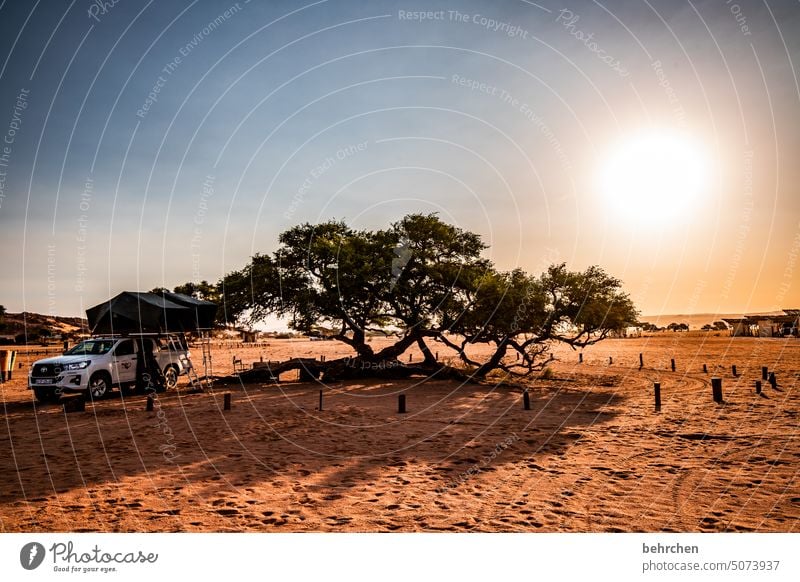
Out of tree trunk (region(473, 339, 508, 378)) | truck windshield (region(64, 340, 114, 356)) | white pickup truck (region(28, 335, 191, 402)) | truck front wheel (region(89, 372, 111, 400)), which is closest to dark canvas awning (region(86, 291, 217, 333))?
truck windshield (region(64, 340, 114, 356))

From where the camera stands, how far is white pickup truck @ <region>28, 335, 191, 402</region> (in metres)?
16.4

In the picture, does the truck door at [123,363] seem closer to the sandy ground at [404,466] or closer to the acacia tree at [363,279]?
the sandy ground at [404,466]

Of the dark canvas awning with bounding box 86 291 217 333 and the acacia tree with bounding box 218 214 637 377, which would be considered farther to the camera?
the acacia tree with bounding box 218 214 637 377

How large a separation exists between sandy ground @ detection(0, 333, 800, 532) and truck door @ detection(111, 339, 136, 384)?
1.38 m

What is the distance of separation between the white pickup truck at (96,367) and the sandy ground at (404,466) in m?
0.84

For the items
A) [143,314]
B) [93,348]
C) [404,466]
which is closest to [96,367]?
[93,348]

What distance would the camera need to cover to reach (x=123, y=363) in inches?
730

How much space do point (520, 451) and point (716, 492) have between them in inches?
156

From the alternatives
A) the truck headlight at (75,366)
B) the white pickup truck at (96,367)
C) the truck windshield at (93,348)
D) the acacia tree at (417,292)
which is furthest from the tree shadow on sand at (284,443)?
the acacia tree at (417,292)

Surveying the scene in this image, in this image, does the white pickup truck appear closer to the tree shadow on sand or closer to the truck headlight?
the truck headlight

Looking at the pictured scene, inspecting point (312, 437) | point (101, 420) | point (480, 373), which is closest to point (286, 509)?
point (312, 437)

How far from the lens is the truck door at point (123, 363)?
59.6ft

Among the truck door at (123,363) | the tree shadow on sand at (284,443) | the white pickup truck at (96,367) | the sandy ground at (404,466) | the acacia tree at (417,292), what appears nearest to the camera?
the sandy ground at (404,466)

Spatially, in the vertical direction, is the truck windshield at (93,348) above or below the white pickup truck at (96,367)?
above
